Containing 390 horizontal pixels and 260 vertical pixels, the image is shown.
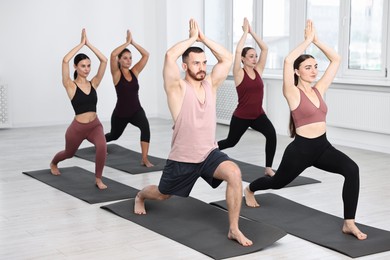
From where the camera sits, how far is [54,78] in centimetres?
875

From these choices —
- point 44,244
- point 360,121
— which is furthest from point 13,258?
point 360,121

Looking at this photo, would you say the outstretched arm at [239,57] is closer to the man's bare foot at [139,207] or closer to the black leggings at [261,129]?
the black leggings at [261,129]

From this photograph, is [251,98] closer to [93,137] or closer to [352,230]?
[93,137]

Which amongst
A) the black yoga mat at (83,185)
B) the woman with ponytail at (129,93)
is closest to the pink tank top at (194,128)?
the black yoga mat at (83,185)

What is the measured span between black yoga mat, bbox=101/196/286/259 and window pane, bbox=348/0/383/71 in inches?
129

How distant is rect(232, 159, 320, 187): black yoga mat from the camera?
17.2 ft

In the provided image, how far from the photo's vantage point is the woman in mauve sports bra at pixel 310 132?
3738 mm

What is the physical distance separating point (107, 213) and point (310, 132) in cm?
146

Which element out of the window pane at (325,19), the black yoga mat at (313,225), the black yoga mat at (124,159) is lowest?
the black yoga mat at (124,159)

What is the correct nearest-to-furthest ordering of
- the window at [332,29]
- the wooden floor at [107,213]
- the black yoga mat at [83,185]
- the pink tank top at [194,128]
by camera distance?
the wooden floor at [107,213] < the pink tank top at [194,128] < the black yoga mat at [83,185] < the window at [332,29]

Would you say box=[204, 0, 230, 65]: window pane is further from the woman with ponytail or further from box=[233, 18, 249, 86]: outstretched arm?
box=[233, 18, 249, 86]: outstretched arm

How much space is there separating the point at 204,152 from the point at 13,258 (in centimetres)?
118

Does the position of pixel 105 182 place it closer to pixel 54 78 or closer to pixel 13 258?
pixel 13 258

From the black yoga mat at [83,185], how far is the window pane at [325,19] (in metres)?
A: 3.31
